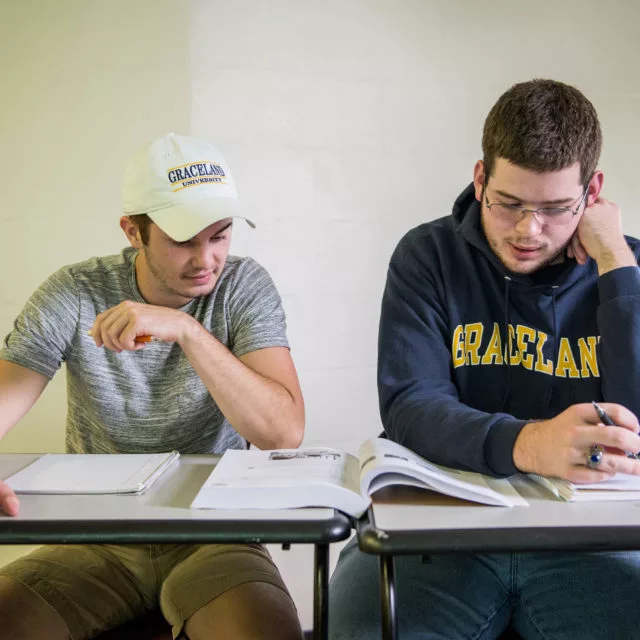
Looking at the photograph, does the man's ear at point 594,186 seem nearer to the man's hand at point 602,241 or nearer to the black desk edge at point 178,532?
the man's hand at point 602,241

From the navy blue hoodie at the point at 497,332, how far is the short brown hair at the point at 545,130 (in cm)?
19

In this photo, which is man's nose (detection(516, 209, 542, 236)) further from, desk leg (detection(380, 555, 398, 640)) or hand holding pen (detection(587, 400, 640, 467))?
desk leg (detection(380, 555, 398, 640))

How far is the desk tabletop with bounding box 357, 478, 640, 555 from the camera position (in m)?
0.85

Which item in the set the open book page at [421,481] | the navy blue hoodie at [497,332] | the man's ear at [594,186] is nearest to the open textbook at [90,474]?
the open book page at [421,481]

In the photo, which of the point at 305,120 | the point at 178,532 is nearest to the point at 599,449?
the point at 178,532

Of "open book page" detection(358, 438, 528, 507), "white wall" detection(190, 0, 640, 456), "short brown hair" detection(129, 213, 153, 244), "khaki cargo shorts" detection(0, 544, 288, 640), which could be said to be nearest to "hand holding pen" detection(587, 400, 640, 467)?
"open book page" detection(358, 438, 528, 507)

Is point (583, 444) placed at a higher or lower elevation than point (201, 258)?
lower

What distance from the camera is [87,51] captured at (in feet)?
7.83

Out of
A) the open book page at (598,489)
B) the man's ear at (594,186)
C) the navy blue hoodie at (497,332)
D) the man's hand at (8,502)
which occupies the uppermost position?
the man's ear at (594,186)

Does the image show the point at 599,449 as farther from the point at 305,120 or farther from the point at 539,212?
the point at 305,120

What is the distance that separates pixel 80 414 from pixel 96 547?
357 millimetres

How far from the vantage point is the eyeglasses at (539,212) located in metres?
1.33

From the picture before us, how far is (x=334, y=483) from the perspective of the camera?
978 millimetres

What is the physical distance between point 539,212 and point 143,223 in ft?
2.68
